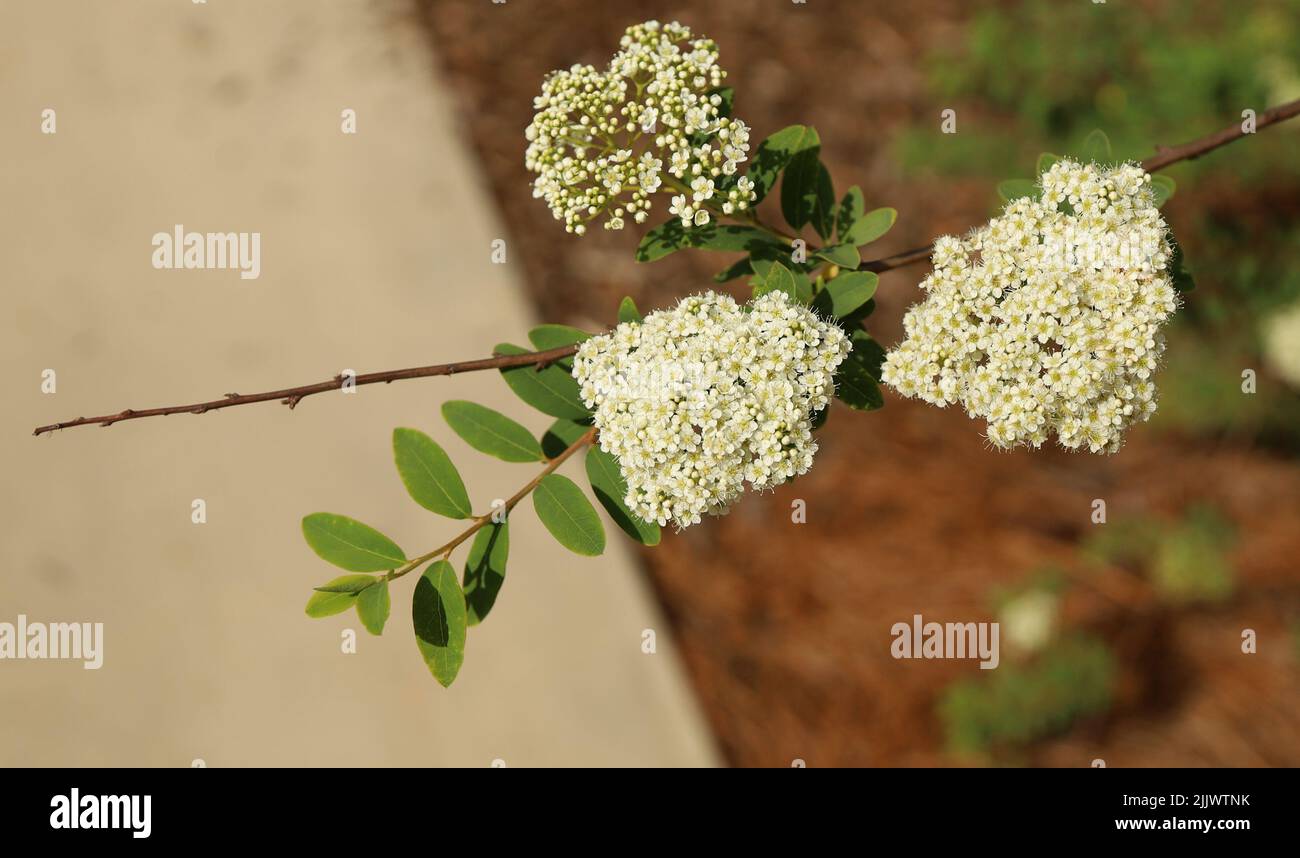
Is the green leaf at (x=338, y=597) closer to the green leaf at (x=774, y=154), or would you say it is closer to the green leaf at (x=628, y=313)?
the green leaf at (x=628, y=313)

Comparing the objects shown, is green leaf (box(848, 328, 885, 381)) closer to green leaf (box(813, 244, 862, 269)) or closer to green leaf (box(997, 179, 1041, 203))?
green leaf (box(813, 244, 862, 269))

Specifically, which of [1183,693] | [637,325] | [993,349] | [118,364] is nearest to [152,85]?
[118,364]

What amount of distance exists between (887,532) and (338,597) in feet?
8.85

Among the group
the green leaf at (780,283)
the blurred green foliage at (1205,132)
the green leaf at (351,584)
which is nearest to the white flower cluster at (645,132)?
the green leaf at (780,283)

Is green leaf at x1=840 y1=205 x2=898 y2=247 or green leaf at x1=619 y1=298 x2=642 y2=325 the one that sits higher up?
green leaf at x1=840 y1=205 x2=898 y2=247

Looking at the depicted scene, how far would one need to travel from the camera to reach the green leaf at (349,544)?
1728 millimetres

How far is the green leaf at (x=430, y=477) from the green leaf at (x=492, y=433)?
11cm

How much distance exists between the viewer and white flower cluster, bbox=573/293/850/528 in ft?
4.95

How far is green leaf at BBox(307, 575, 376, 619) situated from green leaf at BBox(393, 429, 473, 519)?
0.16m

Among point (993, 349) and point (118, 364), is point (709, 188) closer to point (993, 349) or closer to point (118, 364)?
point (993, 349)

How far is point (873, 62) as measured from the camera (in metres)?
4.60

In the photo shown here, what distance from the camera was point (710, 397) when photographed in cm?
151

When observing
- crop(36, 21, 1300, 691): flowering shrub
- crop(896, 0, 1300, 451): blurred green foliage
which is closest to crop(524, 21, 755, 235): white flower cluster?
crop(36, 21, 1300, 691): flowering shrub

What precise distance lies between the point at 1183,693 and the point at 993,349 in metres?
2.65
